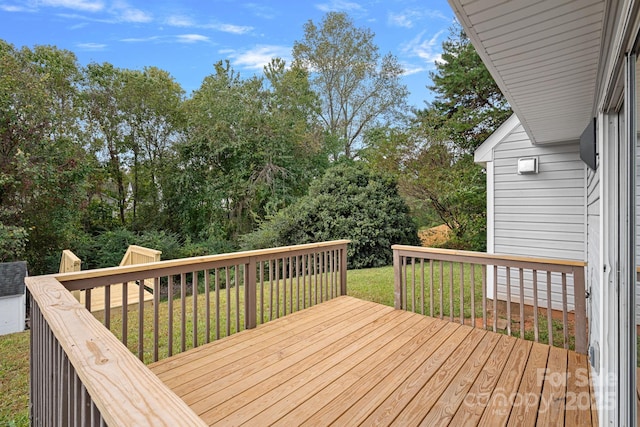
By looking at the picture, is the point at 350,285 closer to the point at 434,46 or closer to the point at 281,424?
the point at 281,424

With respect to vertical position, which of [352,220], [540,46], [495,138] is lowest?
[352,220]

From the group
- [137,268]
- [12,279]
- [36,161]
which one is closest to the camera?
[137,268]

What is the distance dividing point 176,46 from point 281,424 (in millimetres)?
13235

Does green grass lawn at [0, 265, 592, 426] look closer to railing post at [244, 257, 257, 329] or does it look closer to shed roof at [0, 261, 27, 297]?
railing post at [244, 257, 257, 329]

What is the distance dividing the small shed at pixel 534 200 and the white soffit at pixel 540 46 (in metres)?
1.84

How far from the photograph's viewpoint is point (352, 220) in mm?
8148

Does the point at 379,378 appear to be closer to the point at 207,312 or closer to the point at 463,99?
the point at 207,312

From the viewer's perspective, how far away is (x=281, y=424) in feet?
6.15

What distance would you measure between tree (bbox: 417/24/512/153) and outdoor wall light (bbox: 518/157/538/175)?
3.58 metres

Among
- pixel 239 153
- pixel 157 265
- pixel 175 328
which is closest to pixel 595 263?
pixel 157 265

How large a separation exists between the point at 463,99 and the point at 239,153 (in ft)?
24.5

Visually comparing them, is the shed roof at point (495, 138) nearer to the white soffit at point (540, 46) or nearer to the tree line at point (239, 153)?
the white soffit at point (540, 46)

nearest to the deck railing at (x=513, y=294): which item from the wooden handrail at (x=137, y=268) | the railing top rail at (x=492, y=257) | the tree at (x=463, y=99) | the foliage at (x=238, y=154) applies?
the railing top rail at (x=492, y=257)

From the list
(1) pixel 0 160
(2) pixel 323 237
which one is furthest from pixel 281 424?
(1) pixel 0 160
